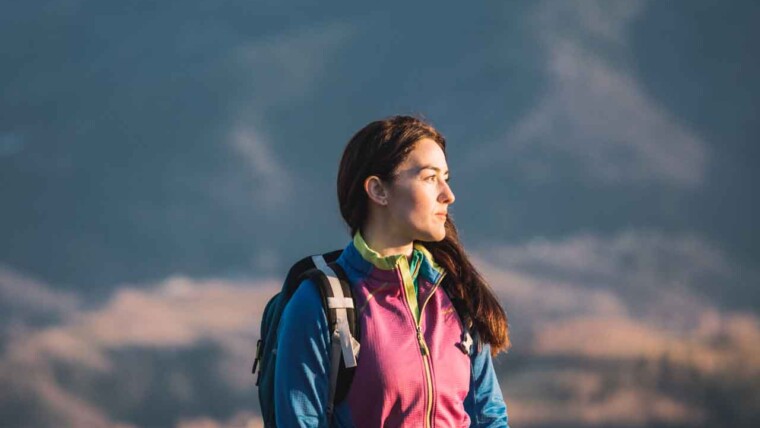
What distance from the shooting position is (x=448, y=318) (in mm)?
3670

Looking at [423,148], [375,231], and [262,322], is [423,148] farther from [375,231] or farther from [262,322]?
[262,322]

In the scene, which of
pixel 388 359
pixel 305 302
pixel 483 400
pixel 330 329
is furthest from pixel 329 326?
pixel 483 400

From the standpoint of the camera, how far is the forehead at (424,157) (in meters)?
3.59

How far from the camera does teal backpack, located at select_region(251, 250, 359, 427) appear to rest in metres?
3.36

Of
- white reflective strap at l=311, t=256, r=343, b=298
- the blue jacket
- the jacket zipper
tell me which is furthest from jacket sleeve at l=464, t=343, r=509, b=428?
white reflective strap at l=311, t=256, r=343, b=298

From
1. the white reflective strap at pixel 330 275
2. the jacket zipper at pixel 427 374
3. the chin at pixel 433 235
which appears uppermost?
the chin at pixel 433 235

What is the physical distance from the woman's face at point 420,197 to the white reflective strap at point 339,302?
1.09ft

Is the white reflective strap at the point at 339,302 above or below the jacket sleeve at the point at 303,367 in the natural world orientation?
A: above

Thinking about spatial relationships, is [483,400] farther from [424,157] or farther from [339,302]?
[424,157]

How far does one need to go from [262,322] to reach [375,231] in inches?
20.4

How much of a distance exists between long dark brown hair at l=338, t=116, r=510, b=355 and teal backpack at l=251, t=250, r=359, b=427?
255 millimetres

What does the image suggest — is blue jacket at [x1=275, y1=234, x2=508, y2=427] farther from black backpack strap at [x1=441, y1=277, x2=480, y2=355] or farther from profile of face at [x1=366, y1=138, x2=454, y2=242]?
profile of face at [x1=366, y1=138, x2=454, y2=242]

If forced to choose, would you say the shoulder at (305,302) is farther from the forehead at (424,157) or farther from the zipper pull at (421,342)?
the forehead at (424,157)

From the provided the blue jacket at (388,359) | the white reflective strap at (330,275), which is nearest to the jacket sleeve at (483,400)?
the blue jacket at (388,359)
